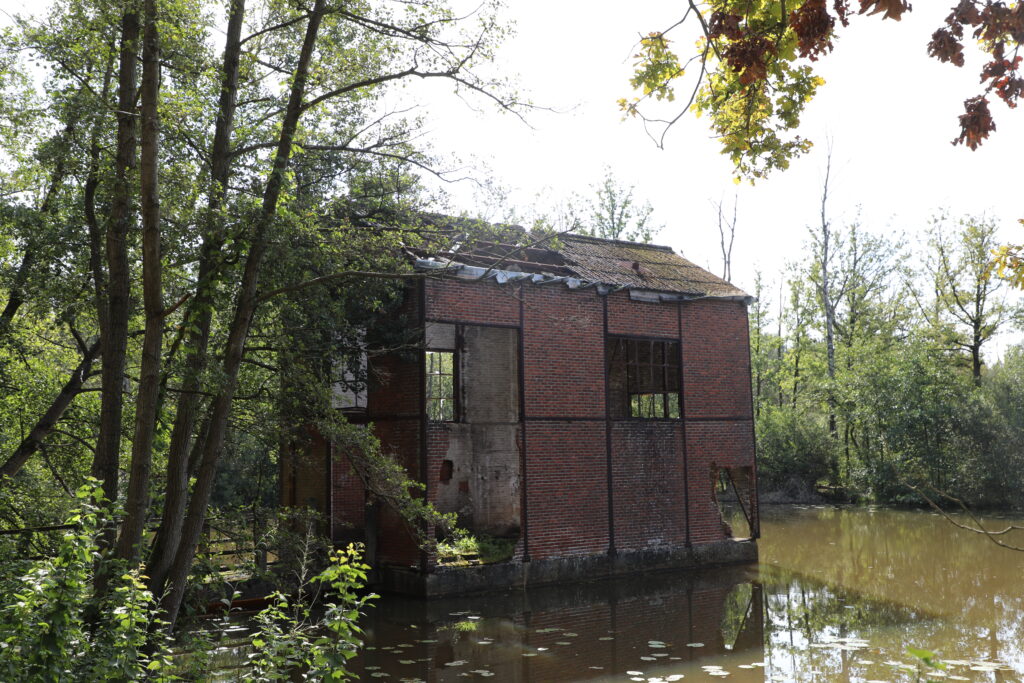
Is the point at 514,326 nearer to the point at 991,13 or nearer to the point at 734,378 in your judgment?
the point at 734,378

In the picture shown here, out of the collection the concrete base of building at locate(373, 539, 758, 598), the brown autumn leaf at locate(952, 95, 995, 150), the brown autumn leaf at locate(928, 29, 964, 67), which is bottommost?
the concrete base of building at locate(373, 539, 758, 598)

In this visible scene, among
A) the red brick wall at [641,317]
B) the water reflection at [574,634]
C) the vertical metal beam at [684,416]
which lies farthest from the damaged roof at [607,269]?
the water reflection at [574,634]

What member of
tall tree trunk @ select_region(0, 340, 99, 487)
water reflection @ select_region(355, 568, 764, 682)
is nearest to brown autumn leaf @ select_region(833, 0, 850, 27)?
water reflection @ select_region(355, 568, 764, 682)

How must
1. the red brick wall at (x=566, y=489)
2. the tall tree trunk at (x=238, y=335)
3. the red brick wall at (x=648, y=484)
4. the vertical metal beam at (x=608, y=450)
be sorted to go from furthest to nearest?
the red brick wall at (x=648, y=484) → the vertical metal beam at (x=608, y=450) → the red brick wall at (x=566, y=489) → the tall tree trunk at (x=238, y=335)

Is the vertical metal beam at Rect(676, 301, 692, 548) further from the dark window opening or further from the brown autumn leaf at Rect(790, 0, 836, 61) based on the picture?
the brown autumn leaf at Rect(790, 0, 836, 61)

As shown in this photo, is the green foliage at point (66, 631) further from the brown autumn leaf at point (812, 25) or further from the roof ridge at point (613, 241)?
the roof ridge at point (613, 241)

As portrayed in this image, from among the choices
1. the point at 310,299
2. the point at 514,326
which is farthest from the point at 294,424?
the point at 514,326

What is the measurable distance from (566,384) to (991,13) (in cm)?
1418

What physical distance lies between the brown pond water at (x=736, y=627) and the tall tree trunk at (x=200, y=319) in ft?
9.71

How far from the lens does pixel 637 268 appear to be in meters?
19.4

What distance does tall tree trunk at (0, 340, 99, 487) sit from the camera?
11.1 meters

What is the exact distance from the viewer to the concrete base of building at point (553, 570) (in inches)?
588

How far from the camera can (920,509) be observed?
2909 cm

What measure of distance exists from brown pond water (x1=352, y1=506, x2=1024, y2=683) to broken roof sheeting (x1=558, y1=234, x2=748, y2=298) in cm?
602
